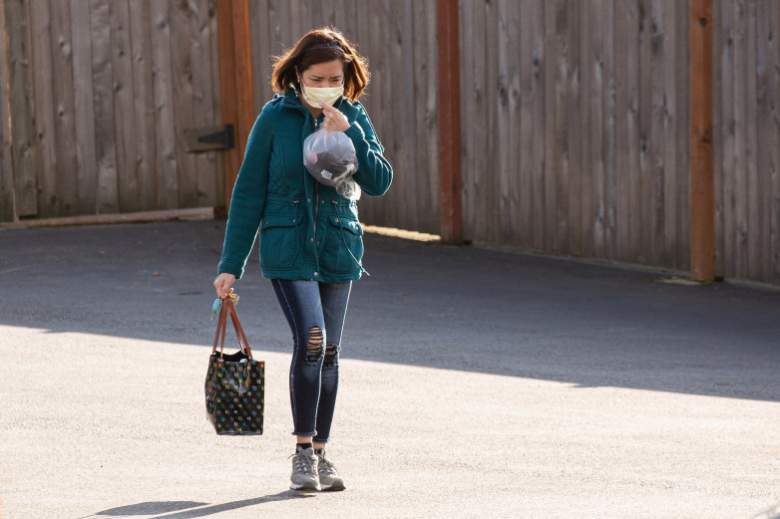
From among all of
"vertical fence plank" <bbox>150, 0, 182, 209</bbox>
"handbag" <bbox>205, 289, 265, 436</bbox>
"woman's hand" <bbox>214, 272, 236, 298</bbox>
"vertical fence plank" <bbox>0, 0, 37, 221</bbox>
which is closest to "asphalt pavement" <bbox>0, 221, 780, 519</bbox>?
"handbag" <bbox>205, 289, 265, 436</bbox>

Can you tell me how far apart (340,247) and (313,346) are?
0.36 m

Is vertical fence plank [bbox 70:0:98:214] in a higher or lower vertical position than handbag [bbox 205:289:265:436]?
higher

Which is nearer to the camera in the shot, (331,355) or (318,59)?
(318,59)

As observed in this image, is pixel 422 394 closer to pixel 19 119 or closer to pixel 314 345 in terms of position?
pixel 314 345

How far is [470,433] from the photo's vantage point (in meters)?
6.85

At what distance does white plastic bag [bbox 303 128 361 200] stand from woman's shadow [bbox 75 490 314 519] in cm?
110

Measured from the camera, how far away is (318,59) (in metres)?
5.61

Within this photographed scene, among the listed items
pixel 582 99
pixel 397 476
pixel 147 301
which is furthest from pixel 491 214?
pixel 397 476

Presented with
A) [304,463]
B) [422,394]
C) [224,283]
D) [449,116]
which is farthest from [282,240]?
[449,116]

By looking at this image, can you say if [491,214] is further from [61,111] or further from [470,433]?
[470,433]

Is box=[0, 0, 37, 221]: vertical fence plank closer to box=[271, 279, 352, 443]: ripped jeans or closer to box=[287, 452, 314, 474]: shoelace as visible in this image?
box=[271, 279, 352, 443]: ripped jeans

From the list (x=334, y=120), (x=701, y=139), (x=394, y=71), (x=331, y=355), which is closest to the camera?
(x=334, y=120)

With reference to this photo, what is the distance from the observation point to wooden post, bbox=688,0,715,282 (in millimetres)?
11055

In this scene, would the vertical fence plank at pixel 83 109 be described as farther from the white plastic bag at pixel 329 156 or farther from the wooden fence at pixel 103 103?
the white plastic bag at pixel 329 156
